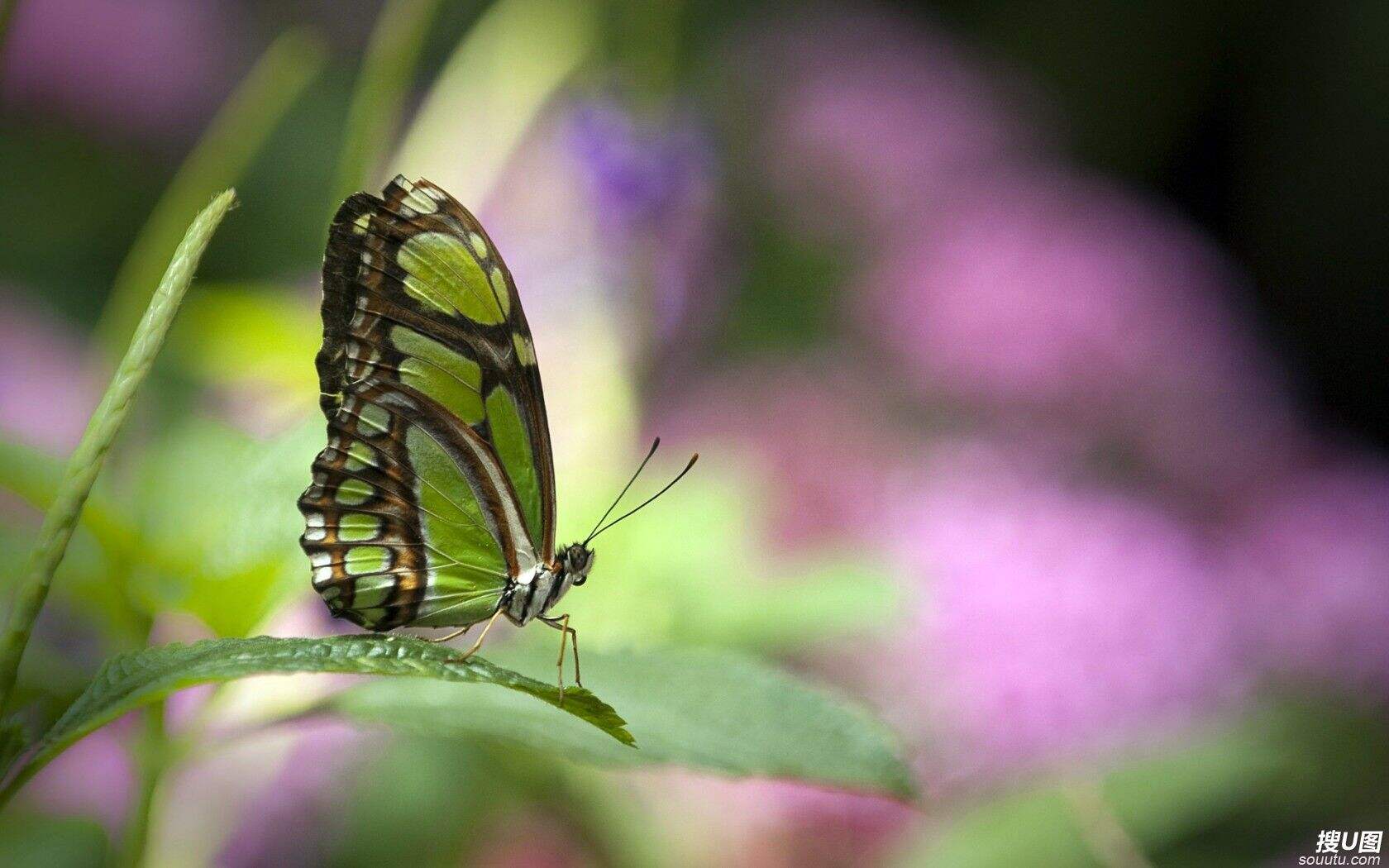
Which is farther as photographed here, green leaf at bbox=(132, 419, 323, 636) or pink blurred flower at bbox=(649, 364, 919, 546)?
pink blurred flower at bbox=(649, 364, 919, 546)

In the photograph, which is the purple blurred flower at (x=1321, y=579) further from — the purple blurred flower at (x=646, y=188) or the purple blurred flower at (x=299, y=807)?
the purple blurred flower at (x=299, y=807)

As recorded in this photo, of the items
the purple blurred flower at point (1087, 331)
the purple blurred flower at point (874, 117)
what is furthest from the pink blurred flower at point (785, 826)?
the purple blurred flower at point (874, 117)

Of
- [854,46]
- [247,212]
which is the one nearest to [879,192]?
[854,46]

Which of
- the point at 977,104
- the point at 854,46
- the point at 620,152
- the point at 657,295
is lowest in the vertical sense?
→ the point at 657,295

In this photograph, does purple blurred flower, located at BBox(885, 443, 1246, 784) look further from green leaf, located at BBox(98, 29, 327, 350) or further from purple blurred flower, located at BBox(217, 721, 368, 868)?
green leaf, located at BBox(98, 29, 327, 350)

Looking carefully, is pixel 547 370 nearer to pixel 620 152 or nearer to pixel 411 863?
pixel 620 152

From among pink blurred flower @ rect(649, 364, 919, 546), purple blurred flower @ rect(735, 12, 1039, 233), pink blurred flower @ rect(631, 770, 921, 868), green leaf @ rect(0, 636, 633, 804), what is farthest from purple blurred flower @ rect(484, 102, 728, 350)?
green leaf @ rect(0, 636, 633, 804)
